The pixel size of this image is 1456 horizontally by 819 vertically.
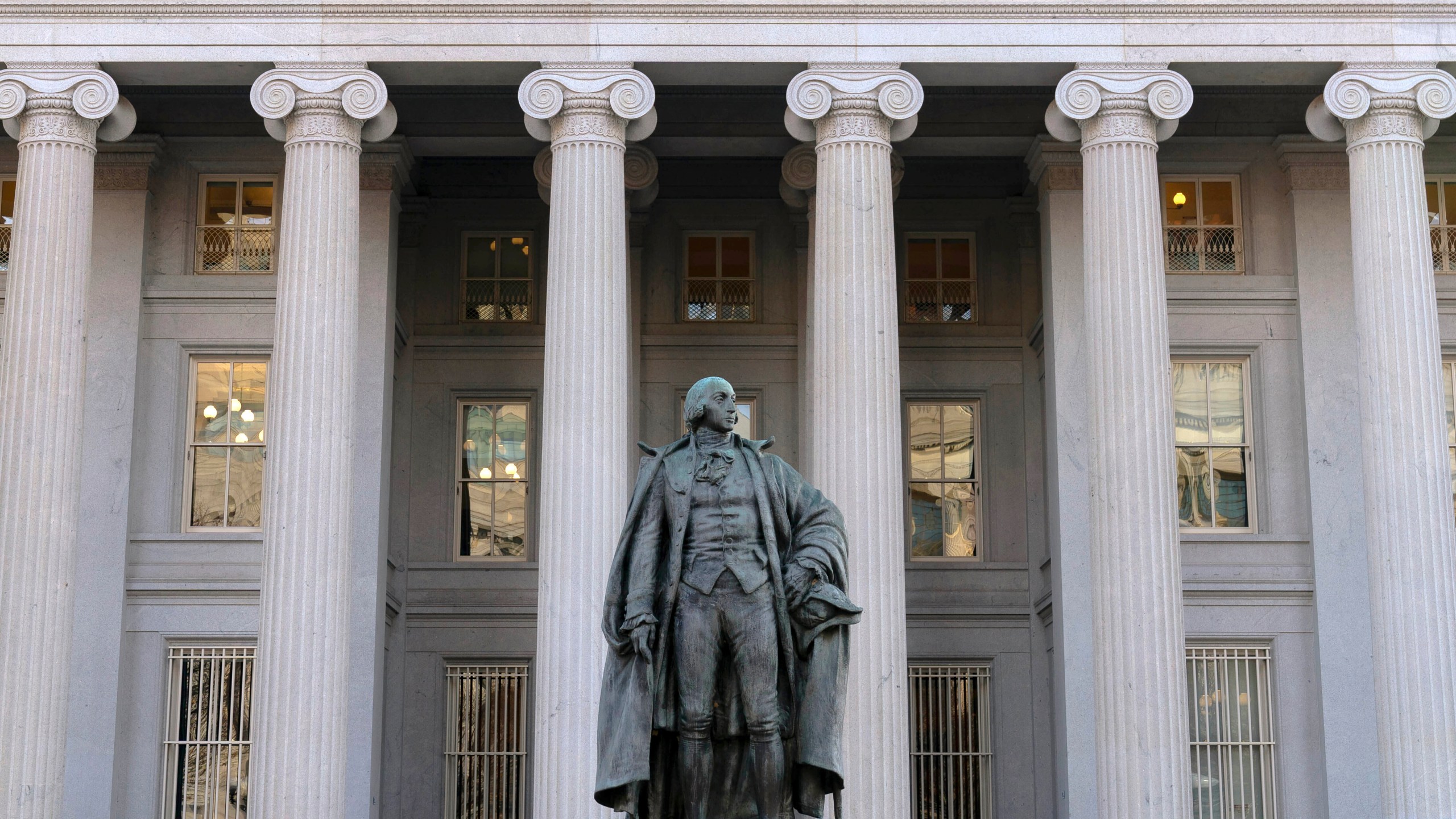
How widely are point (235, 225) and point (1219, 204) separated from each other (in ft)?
43.7

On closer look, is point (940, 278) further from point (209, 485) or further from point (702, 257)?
point (209, 485)

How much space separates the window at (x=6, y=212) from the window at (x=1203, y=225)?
1566cm

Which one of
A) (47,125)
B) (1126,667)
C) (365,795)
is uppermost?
(47,125)

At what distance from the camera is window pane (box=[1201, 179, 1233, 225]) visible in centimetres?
2583

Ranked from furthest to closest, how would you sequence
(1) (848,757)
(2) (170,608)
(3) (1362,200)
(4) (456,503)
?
1. (4) (456,503)
2. (2) (170,608)
3. (3) (1362,200)
4. (1) (848,757)

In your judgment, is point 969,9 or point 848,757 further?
point 969,9

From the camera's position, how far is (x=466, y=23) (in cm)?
2230

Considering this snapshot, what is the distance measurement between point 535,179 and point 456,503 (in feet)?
15.7

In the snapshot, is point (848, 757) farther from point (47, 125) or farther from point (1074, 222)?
point (47, 125)

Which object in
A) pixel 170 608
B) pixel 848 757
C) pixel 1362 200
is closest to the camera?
pixel 848 757

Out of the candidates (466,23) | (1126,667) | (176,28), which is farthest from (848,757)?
(176,28)

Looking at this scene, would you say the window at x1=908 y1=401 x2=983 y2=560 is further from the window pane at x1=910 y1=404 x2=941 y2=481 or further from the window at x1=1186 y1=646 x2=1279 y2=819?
the window at x1=1186 y1=646 x2=1279 y2=819

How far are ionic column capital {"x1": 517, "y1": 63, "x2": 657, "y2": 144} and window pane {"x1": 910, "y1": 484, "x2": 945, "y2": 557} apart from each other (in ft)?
26.7

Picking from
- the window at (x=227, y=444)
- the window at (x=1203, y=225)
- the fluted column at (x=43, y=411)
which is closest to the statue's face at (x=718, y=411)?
the fluted column at (x=43, y=411)
